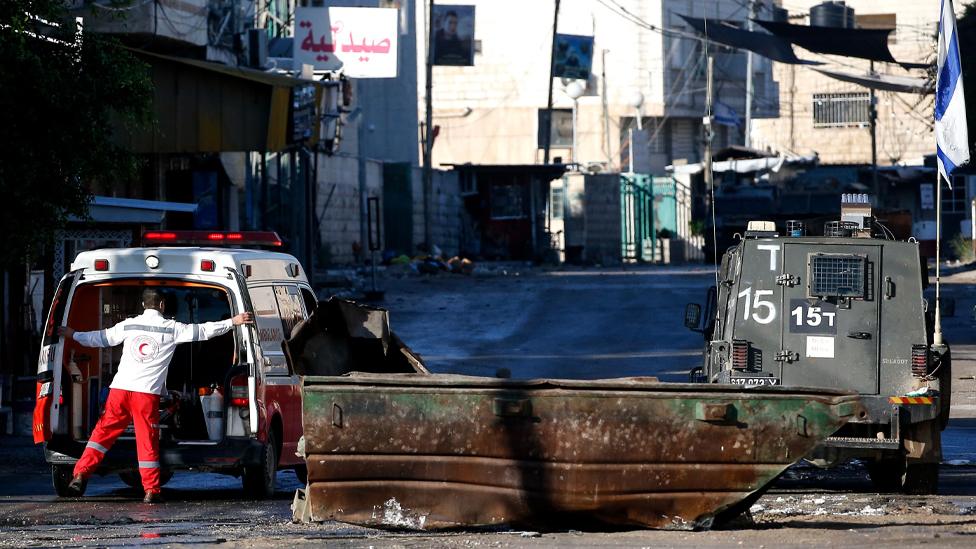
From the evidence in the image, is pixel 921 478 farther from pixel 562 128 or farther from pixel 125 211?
pixel 562 128

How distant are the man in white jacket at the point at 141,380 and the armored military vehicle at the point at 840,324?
13.2ft

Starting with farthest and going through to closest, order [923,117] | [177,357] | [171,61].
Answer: [923,117], [171,61], [177,357]

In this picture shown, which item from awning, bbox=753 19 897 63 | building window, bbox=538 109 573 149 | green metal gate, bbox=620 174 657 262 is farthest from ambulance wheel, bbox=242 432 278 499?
building window, bbox=538 109 573 149

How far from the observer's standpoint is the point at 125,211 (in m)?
18.8

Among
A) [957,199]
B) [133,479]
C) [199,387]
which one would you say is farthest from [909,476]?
[957,199]

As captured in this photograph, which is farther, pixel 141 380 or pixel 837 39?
pixel 837 39

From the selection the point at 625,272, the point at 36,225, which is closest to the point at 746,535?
the point at 36,225

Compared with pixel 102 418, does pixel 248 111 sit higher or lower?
higher

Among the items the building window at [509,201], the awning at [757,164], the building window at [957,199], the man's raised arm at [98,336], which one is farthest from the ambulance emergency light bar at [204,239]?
the building window at [957,199]

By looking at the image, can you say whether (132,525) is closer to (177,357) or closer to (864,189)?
(177,357)

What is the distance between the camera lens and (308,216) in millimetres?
A: 29156

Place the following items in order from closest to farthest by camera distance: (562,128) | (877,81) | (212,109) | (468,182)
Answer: (212,109) < (877,81) < (468,182) < (562,128)

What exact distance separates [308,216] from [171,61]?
21.0 ft

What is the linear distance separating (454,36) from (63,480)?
4256 centimetres
